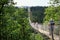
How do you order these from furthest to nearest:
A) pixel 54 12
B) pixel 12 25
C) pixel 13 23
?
pixel 54 12
pixel 13 23
pixel 12 25

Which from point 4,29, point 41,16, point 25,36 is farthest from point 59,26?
point 41,16

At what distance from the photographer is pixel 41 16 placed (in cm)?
2884

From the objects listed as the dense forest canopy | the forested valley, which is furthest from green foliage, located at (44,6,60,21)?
the dense forest canopy

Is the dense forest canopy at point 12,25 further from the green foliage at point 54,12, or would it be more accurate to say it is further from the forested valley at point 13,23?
the green foliage at point 54,12

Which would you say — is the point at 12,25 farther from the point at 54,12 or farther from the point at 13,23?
→ the point at 54,12

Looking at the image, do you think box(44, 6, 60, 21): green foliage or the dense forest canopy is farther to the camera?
box(44, 6, 60, 21): green foliage

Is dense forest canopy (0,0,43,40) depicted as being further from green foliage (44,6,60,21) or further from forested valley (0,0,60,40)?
green foliage (44,6,60,21)

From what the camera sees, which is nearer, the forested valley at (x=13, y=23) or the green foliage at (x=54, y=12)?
the forested valley at (x=13, y=23)

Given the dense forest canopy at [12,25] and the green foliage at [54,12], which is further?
the green foliage at [54,12]

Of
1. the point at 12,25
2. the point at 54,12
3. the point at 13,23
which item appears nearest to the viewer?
the point at 12,25

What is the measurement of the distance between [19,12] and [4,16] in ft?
29.2

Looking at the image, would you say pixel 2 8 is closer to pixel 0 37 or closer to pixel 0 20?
pixel 0 20

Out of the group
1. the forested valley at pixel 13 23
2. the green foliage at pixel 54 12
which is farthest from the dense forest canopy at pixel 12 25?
the green foliage at pixel 54 12

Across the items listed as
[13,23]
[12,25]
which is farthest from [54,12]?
[12,25]
